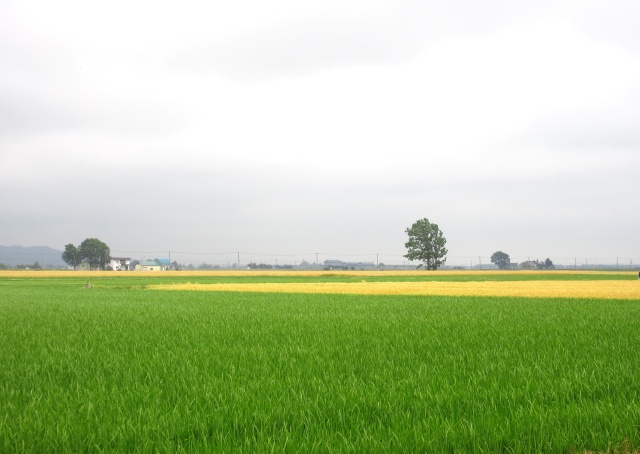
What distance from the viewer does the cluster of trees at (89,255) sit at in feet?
572

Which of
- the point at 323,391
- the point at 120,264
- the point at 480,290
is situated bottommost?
the point at 480,290

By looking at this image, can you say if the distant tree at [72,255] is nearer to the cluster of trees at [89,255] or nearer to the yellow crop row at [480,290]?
the cluster of trees at [89,255]

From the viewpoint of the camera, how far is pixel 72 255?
572 feet

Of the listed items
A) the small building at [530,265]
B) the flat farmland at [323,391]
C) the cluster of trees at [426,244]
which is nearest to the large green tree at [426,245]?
the cluster of trees at [426,244]

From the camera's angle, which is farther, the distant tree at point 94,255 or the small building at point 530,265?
the small building at point 530,265

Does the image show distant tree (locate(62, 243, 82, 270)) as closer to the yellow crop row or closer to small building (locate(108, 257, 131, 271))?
small building (locate(108, 257, 131, 271))

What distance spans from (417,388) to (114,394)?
3.29 m

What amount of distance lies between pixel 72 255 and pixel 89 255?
5341 millimetres

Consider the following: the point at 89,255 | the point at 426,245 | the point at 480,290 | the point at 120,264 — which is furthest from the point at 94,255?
the point at 480,290

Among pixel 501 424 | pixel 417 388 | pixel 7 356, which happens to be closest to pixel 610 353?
pixel 417 388

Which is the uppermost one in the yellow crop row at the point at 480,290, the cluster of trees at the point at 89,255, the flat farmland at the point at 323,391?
the cluster of trees at the point at 89,255

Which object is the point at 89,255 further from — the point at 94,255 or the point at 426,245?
the point at 426,245

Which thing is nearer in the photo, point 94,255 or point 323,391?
point 323,391

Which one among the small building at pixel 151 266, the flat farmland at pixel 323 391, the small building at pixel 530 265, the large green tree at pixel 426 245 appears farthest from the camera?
the small building at pixel 530 265
